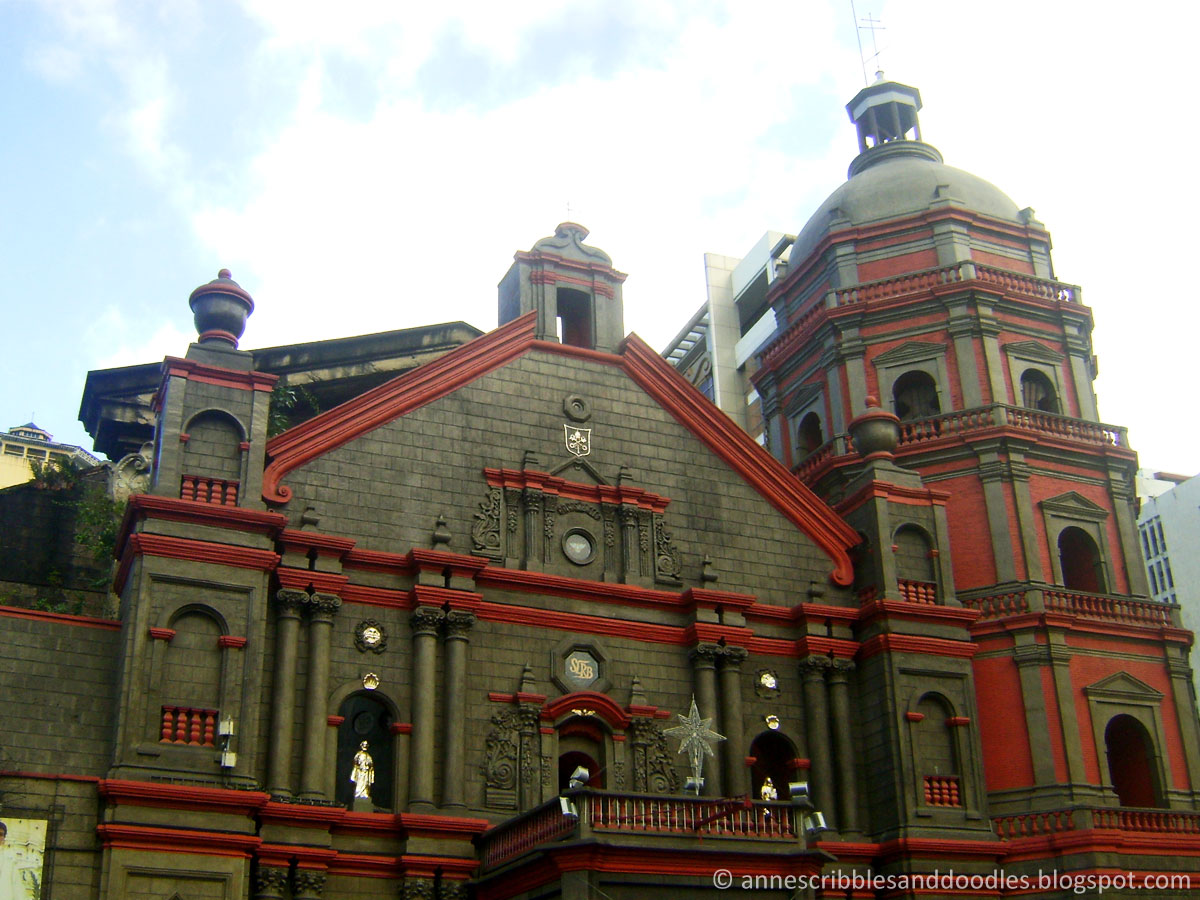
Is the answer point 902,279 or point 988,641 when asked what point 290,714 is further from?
point 902,279

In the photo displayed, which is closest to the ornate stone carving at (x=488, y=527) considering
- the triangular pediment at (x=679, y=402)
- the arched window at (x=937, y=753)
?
the triangular pediment at (x=679, y=402)

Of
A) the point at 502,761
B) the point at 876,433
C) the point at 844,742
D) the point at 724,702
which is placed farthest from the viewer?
the point at 876,433

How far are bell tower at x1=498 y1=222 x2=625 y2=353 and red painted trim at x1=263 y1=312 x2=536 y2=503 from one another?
1011 millimetres

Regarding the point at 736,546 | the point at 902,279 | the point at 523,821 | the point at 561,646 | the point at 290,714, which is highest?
the point at 902,279

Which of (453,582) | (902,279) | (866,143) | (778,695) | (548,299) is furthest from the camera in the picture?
(866,143)

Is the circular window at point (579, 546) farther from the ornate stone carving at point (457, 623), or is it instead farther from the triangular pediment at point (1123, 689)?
the triangular pediment at point (1123, 689)

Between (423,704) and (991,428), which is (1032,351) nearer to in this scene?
(991,428)

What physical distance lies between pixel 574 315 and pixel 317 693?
36.7 ft

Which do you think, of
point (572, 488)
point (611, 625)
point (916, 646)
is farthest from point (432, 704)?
point (916, 646)

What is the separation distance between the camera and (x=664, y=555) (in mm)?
27922

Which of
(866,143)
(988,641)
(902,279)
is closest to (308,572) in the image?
(988,641)

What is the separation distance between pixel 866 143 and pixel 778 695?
62.3 ft

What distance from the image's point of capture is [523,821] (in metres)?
22.5

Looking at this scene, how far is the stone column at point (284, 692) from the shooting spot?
22812 millimetres
